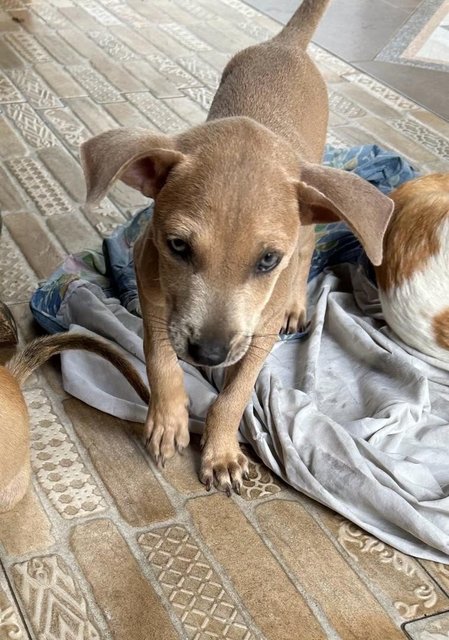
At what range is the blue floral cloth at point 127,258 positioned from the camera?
3281mm

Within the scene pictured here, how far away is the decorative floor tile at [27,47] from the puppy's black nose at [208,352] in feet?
13.3

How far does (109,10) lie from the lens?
680 cm

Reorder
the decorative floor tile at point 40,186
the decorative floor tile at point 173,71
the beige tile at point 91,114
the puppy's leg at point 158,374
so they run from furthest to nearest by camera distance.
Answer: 1. the decorative floor tile at point 173,71
2. the beige tile at point 91,114
3. the decorative floor tile at point 40,186
4. the puppy's leg at point 158,374

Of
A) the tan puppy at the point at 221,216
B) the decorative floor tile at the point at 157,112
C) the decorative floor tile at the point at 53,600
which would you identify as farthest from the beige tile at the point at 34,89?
the decorative floor tile at the point at 53,600

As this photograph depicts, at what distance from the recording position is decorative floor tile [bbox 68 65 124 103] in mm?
5215

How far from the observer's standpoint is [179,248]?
2.22m

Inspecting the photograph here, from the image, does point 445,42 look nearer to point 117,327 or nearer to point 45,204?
point 45,204

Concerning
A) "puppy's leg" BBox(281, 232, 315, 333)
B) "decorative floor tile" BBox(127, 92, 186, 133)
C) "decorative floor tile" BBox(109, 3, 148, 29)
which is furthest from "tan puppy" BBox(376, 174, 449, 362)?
"decorative floor tile" BBox(109, 3, 148, 29)

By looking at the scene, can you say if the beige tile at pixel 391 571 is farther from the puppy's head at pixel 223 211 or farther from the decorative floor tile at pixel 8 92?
the decorative floor tile at pixel 8 92

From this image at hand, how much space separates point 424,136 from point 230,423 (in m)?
3.08

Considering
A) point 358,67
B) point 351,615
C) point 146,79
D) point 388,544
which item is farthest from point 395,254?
point 358,67

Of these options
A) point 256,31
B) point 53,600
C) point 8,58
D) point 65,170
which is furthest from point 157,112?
point 53,600

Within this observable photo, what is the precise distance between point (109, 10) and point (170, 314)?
205 inches

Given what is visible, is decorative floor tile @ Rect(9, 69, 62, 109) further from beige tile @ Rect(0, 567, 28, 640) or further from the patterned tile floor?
beige tile @ Rect(0, 567, 28, 640)
